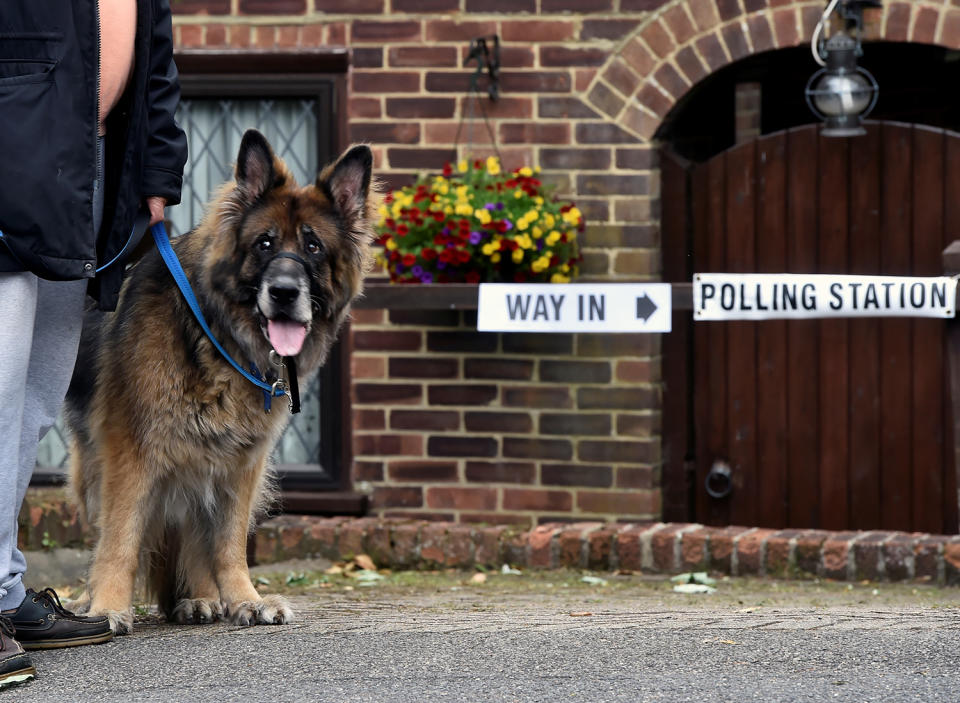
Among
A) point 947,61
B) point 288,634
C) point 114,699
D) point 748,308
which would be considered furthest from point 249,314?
point 947,61

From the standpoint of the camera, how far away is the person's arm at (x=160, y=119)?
4.18 m

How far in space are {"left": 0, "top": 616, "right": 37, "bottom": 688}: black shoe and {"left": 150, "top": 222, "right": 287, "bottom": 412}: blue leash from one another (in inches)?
44.6

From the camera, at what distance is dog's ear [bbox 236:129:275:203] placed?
464 cm

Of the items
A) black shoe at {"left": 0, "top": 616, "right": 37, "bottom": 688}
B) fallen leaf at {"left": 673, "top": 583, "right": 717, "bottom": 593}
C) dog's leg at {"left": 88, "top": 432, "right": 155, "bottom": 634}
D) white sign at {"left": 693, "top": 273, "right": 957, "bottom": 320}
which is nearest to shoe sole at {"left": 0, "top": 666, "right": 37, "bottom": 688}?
black shoe at {"left": 0, "top": 616, "right": 37, "bottom": 688}

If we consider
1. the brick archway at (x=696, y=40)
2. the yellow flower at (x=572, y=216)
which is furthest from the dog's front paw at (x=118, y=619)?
the brick archway at (x=696, y=40)

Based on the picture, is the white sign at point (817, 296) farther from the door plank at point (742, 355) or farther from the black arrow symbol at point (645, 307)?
the door plank at point (742, 355)

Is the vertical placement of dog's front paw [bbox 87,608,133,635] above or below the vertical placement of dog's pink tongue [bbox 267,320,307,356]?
below

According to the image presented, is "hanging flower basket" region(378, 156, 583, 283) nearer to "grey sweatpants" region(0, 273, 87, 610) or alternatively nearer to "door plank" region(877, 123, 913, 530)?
"door plank" region(877, 123, 913, 530)

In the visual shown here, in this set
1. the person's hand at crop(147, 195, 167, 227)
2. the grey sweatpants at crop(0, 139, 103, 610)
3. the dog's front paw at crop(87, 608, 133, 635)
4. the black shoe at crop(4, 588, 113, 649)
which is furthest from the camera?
the dog's front paw at crop(87, 608, 133, 635)

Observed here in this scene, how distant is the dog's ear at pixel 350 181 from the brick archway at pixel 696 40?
2.53 meters

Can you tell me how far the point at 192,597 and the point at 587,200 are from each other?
9.76 ft

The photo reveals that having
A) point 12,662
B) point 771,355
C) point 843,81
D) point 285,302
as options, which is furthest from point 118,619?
point 843,81

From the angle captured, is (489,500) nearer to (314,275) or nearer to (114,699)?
(314,275)

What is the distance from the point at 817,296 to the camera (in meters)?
6.26
